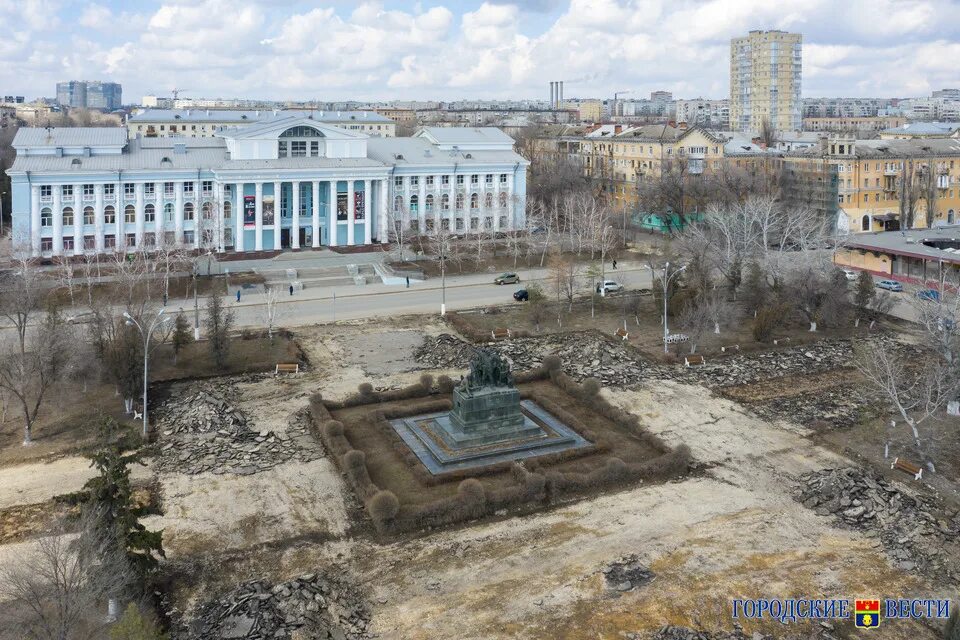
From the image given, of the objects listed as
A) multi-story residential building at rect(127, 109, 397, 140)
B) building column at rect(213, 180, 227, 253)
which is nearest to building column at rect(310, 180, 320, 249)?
building column at rect(213, 180, 227, 253)

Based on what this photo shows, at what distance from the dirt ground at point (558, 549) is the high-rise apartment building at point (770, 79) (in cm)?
13154

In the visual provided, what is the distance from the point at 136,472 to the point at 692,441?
1792cm

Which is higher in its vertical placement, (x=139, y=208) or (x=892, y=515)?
(x=139, y=208)

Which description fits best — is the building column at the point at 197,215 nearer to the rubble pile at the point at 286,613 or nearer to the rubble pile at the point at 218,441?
the rubble pile at the point at 218,441

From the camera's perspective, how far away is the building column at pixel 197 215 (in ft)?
184

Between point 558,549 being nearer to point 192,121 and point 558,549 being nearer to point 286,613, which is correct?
point 286,613

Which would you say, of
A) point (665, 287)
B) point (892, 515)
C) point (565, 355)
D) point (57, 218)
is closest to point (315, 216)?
point (57, 218)

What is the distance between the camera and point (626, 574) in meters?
18.1

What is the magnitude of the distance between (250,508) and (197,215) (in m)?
40.0

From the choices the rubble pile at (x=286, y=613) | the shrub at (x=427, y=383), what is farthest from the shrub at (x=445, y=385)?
Result: the rubble pile at (x=286, y=613)

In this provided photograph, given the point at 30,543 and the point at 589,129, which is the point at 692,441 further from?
the point at 589,129

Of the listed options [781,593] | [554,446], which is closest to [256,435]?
[554,446]

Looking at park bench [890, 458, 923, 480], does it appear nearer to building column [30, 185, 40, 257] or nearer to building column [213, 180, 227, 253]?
building column [213, 180, 227, 253]

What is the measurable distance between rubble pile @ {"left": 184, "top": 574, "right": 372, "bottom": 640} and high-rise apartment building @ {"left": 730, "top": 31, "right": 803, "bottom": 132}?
142 meters
